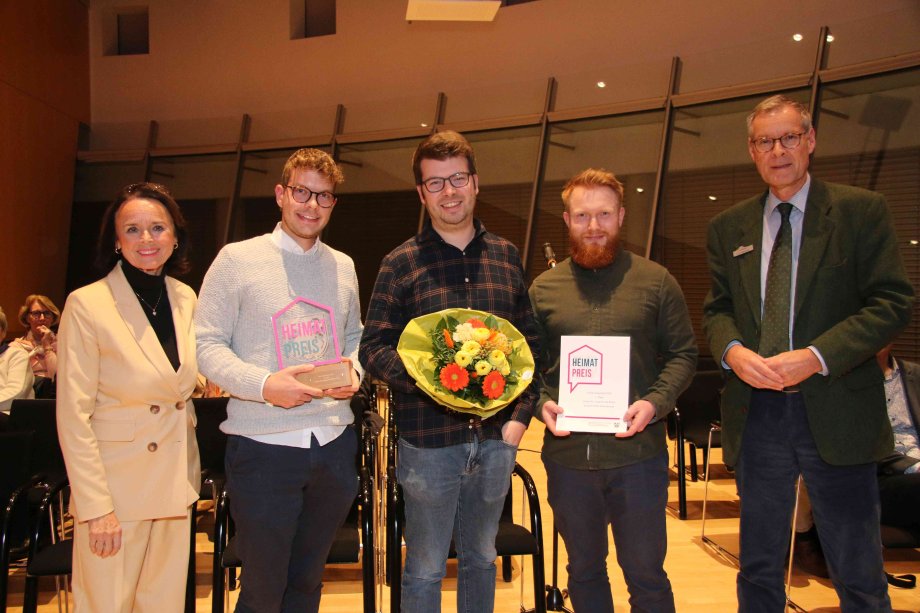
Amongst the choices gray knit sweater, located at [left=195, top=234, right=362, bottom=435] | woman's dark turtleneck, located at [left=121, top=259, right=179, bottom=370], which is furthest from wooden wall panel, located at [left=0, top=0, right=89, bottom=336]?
gray knit sweater, located at [left=195, top=234, right=362, bottom=435]

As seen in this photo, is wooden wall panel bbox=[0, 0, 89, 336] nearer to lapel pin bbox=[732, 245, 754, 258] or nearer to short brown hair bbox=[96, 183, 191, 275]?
short brown hair bbox=[96, 183, 191, 275]

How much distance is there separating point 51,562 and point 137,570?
81 centimetres

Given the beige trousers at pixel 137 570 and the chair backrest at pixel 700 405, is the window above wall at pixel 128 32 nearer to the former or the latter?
the chair backrest at pixel 700 405

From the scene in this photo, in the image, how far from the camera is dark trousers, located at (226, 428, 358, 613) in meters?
2.27

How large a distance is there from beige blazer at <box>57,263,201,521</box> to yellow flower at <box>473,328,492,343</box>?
997mm

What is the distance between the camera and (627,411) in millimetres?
2402

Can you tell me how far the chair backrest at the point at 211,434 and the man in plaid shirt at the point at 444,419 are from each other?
2.17 metres

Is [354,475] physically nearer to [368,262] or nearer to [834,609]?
[834,609]

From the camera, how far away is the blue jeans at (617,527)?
2.43 meters

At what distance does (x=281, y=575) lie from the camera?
7.64ft

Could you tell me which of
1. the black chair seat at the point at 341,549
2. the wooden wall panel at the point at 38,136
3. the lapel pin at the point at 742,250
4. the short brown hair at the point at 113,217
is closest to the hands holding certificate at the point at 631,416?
the lapel pin at the point at 742,250

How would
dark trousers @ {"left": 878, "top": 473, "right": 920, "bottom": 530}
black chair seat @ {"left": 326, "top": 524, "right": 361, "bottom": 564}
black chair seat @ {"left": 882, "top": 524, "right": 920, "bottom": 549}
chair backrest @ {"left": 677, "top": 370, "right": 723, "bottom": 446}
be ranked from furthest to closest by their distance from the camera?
chair backrest @ {"left": 677, "top": 370, "right": 723, "bottom": 446}
dark trousers @ {"left": 878, "top": 473, "right": 920, "bottom": 530}
black chair seat @ {"left": 882, "top": 524, "right": 920, "bottom": 549}
black chair seat @ {"left": 326, "top": 524, "right": 361, "bottom": 564}

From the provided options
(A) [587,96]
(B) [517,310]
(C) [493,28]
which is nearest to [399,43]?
(C) [493,28]

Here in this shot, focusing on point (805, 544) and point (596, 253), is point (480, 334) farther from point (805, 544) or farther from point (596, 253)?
point (805, 544)
